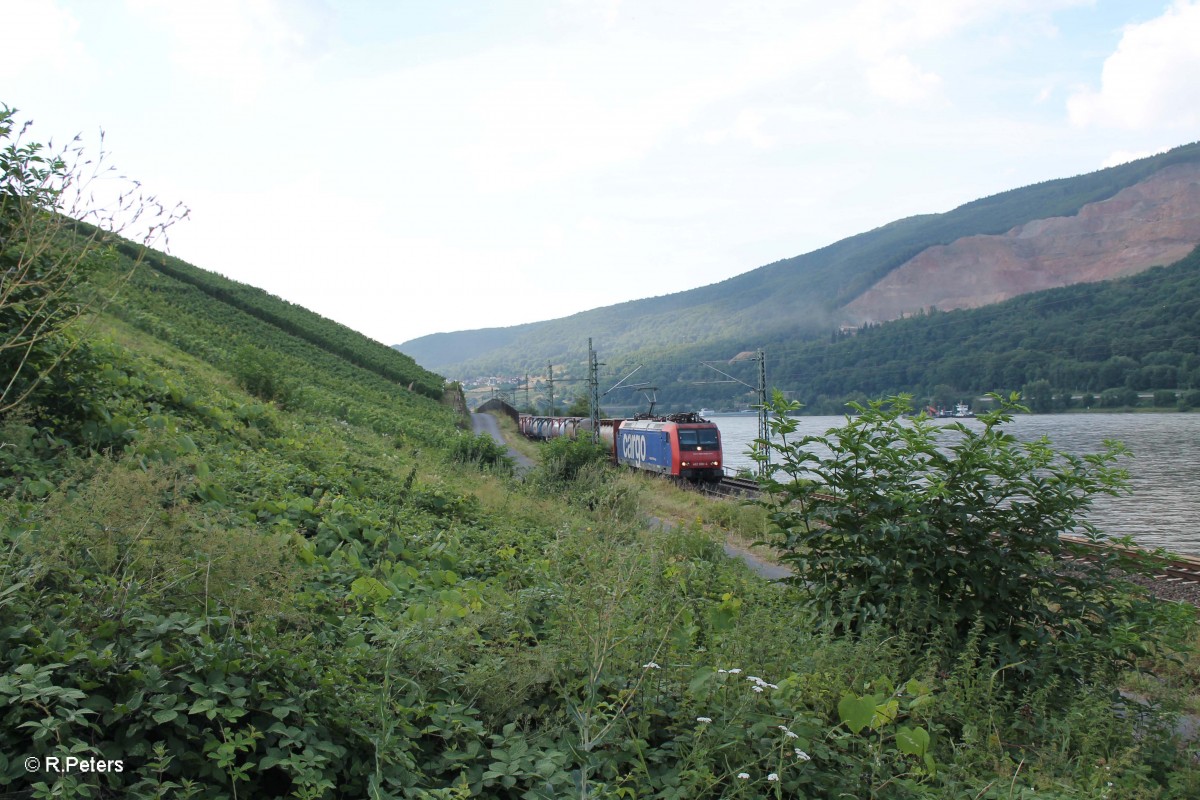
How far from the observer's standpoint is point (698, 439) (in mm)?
28047

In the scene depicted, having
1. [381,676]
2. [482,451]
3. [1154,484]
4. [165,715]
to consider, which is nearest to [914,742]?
[381,676]

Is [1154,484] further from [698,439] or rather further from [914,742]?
[914,742]

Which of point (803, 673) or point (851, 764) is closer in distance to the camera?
point (851, 764)

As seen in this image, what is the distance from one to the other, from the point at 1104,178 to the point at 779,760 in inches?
8714

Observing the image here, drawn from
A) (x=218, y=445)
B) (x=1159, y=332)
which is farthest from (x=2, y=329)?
(x=1159, y=332)

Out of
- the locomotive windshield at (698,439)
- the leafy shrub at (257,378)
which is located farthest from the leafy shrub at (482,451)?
the locomotive windshield at (698,439)

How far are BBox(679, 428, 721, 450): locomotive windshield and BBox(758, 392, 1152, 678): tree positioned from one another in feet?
73.0

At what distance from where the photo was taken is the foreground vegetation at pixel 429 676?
2.86 metres

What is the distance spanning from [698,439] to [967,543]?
2287 cm

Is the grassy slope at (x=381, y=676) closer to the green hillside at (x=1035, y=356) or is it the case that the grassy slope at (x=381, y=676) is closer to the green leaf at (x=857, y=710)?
the green leaf at (x=857, y=710)

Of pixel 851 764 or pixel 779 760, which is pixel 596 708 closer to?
pixel 779 760

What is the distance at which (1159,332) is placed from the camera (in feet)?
236

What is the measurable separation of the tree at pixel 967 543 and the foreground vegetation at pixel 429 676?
0.45 feet

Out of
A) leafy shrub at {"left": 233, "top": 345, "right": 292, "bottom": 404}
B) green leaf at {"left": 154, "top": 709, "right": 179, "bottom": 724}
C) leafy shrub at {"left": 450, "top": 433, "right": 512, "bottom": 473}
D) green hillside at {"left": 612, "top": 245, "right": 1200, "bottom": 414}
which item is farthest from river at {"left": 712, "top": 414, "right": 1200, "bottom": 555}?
leafy shrub at {"left": 233, "top": 345, "right": 292, "bottom": 404}
